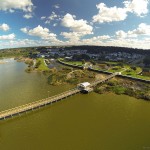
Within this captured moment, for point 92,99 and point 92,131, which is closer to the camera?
point 92,131

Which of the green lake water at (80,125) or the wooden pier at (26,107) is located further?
the wooden pier at (26,107)

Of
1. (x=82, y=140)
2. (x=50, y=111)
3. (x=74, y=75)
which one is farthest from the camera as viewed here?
(x=74, y=75)

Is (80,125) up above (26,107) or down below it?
below

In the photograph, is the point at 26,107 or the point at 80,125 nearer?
the point at 80,125

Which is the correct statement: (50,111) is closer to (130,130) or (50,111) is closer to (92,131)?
(92,131)

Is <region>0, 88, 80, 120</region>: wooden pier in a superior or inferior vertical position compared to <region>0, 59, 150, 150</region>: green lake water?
superior

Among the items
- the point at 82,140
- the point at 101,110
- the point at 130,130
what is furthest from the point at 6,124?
the point at 130,130

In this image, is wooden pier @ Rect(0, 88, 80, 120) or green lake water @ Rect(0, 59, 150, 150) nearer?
green lake water @ Rect(0, 59, 150, 150)

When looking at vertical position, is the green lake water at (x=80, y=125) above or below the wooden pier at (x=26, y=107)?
below
